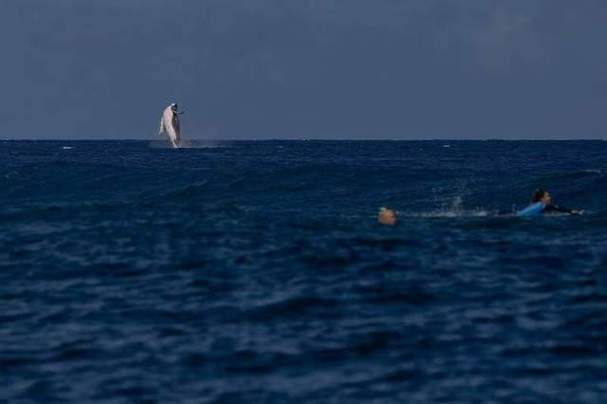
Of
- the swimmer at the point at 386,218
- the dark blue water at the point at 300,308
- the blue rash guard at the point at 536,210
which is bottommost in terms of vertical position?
the dark blue water at the point at 300,308

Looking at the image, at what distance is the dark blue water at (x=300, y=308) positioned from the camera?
12.9 metres

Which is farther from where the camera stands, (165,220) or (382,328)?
(165,220)

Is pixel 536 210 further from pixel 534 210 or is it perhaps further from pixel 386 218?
pixel 386 218

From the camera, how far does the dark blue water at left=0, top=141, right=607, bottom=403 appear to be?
42.2 ft

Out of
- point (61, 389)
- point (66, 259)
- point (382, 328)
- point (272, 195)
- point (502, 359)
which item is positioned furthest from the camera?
point (272, 195)

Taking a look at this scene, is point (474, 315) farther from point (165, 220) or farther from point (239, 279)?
point (165, 220)

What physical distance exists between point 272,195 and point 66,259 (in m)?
24.9

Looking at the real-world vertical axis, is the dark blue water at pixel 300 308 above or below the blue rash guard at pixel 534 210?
below

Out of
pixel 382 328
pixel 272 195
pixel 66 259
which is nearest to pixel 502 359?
pixel 382 328

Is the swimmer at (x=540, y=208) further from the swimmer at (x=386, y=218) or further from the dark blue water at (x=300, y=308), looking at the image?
the swimmer at (x=386, y=218)

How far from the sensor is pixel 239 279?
19.0 metres
